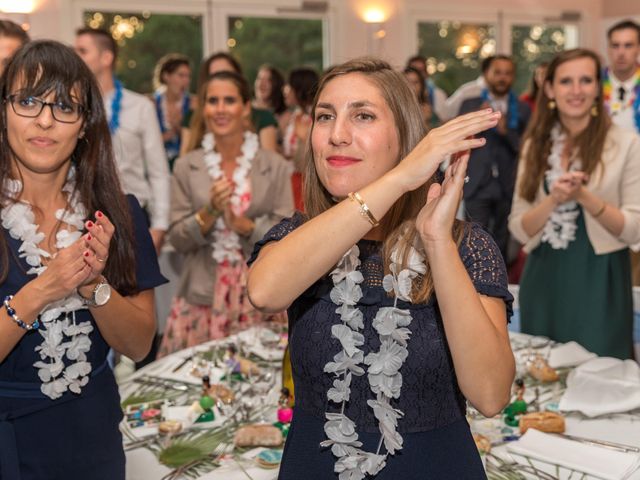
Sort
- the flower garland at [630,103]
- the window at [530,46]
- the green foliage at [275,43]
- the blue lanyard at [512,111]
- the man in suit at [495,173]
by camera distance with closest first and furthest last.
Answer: the flower garland at [630,103]
the man in suit at [495,173]
the blue lanyard at [512,111]
the green foliage at [275,43]
the window at [530,46]

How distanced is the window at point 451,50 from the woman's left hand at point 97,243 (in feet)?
27.8

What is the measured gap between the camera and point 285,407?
77.3 inches

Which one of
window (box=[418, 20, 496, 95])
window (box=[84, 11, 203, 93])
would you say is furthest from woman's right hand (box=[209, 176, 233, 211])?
window (box=[418, 20, 496, 95])

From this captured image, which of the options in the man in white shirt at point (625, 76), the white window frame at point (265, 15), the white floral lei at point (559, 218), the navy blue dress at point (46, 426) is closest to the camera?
the navy blue dress at point (46, 426)

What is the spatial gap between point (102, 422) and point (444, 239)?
2.98ft

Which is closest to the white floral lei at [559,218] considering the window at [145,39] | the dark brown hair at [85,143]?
the dark brown hair at [85,143]

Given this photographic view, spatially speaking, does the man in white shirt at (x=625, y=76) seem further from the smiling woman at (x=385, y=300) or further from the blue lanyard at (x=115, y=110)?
the smiling woman at (x=385, y=300)

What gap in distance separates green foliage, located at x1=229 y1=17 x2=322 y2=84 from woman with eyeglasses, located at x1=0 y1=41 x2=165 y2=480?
7.01 meters

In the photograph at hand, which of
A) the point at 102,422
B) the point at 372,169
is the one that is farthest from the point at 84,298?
the point at 372,169

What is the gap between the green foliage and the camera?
28.3ft

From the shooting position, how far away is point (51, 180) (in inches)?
70.2

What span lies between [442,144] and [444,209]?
4.6 inches

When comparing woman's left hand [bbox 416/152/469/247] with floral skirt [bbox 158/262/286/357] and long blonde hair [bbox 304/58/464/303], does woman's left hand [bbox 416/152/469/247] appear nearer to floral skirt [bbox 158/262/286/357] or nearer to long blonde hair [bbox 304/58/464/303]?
long blonde hair [bbox 304/58/464/303]

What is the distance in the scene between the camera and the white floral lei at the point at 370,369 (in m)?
1.41
